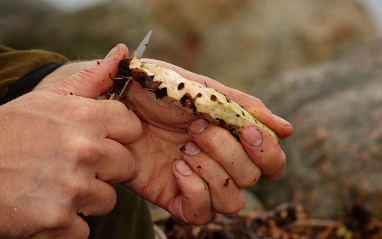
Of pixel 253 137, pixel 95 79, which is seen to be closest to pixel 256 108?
pixel 253 137

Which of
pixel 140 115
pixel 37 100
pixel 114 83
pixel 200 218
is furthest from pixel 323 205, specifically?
pixel 37 100

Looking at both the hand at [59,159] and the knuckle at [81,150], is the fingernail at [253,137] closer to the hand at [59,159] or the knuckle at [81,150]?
the hand at [59,159]

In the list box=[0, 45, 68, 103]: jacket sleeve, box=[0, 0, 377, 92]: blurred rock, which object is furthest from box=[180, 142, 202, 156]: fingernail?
box=[0, 0, 377, 92]: blurred rock

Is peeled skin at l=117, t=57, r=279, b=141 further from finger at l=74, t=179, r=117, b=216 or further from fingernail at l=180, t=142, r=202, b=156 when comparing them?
finger at l=74, t=179, r=117, b=216

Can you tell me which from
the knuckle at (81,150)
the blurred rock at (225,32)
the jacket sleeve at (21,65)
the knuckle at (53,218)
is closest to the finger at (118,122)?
the knuckle at (81,150)

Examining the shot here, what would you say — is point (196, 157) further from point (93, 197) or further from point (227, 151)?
point (93, 197)
